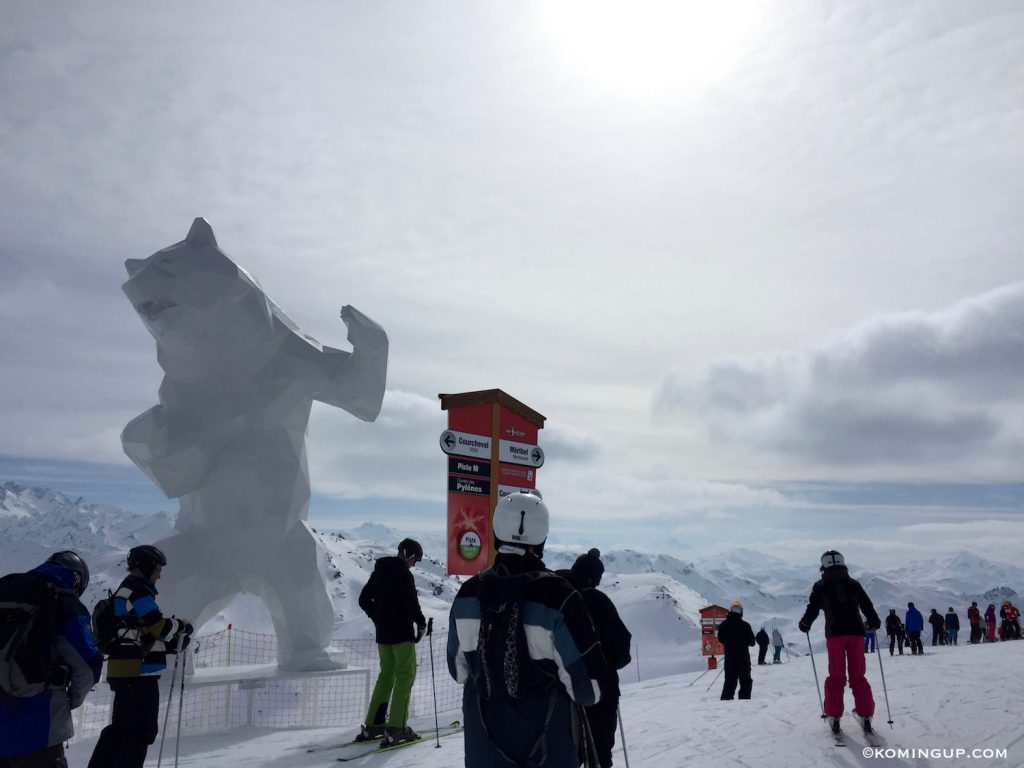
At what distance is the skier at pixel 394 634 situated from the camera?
22.1 ft

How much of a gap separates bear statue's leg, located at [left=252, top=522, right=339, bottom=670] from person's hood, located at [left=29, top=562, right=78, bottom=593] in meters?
5.70

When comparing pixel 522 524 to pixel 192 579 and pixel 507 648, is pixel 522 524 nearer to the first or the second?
pixel 507 648

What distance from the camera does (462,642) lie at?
349 cm

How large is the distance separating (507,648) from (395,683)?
412 centimetres

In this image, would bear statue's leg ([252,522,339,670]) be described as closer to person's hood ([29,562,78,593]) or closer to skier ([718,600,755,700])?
skier ([718,600,755,700])

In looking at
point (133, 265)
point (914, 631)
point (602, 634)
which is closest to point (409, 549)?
point (602, 634)

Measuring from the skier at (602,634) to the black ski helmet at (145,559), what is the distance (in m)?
2.61

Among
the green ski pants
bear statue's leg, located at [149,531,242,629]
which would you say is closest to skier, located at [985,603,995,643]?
the green ski pants

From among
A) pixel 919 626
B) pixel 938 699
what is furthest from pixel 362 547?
pixel 938 699

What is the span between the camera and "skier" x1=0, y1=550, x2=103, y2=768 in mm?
3789

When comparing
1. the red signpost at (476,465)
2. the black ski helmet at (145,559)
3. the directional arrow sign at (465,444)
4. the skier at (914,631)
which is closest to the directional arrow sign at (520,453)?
the red signpost at (476,465)

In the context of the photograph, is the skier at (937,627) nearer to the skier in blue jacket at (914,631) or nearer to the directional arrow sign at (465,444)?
the skier in blue jacket at (914,631)

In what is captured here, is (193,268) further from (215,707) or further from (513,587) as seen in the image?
(513,587)

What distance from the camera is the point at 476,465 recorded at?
9461mm
